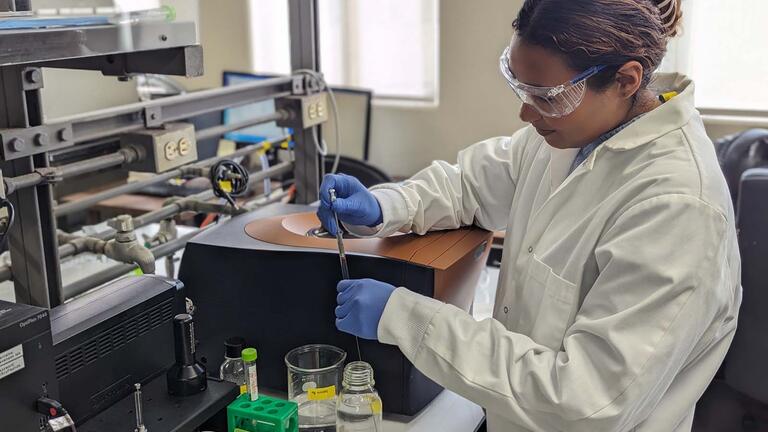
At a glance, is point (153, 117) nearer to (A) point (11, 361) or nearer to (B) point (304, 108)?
(B) point (304, 108)

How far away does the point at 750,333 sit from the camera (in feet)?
6.54

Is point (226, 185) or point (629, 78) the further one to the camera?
point (226, 185)

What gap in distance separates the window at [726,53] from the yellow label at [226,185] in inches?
82.5

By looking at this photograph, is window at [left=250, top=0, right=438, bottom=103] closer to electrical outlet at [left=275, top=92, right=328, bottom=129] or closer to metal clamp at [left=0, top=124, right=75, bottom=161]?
electrical outlet at [left=275, top=92, right=328, bottom=129]

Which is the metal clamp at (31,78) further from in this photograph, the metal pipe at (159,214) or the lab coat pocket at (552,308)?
the lab coat pocket at (552,308)

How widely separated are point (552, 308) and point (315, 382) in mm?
416

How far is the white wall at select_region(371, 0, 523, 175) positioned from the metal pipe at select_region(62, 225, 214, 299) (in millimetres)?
2052

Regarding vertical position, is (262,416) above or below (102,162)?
below

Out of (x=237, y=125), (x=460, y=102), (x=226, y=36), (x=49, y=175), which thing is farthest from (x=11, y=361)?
(x=226, y=36)

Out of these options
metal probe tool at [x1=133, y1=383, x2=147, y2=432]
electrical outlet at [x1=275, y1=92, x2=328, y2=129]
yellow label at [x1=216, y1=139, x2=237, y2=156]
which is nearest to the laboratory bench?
metal probe tool at [x1=133, y1=383, x2=147, y2=432]

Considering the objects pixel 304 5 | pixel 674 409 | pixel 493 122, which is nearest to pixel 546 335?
pixel 674 409

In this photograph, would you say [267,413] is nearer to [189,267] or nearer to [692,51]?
[189,267]

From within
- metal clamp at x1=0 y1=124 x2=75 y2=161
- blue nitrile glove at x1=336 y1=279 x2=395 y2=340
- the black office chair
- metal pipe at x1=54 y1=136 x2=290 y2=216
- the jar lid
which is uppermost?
metal clamp at x1=0 y1=124 x2=75 y2=161

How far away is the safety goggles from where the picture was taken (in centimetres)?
99
